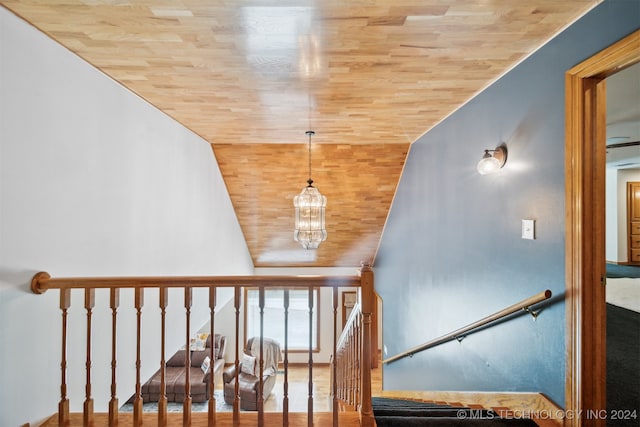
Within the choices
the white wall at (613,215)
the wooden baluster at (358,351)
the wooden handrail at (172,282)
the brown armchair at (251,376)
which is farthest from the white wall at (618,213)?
the wooden handrail at (172,282)

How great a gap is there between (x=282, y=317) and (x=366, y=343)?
7556mm

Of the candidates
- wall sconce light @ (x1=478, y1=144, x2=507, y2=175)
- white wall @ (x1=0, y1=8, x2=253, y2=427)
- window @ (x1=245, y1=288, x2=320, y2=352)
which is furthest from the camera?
window @ (x1=245, y1=288, x2=320, y2=352)

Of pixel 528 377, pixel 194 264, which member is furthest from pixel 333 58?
pixel 194 264

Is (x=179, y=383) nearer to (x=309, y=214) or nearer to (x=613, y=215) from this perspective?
(x=309, y=214)

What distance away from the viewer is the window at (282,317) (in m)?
8.61

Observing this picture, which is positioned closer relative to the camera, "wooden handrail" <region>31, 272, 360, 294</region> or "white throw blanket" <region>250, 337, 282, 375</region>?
"wooden handrail" <region>31, 272, 360, 294</region>

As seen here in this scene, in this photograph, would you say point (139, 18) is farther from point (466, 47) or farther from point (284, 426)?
point (284, 426)

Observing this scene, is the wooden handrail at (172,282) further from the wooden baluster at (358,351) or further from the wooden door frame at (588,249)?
the wooden door frame at (588,249)

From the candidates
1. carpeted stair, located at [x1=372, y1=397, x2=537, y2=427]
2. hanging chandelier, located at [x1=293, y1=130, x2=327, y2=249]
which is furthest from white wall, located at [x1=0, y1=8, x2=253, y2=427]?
carpeted stair, located at [x1=372, y1=397, x2=537, y2=427]

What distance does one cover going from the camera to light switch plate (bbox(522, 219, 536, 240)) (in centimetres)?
203

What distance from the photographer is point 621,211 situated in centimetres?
639

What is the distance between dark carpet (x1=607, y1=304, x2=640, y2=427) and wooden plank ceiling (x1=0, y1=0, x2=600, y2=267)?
2.09m

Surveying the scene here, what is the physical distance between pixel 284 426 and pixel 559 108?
2.22 m

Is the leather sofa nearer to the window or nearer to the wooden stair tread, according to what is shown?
the window
